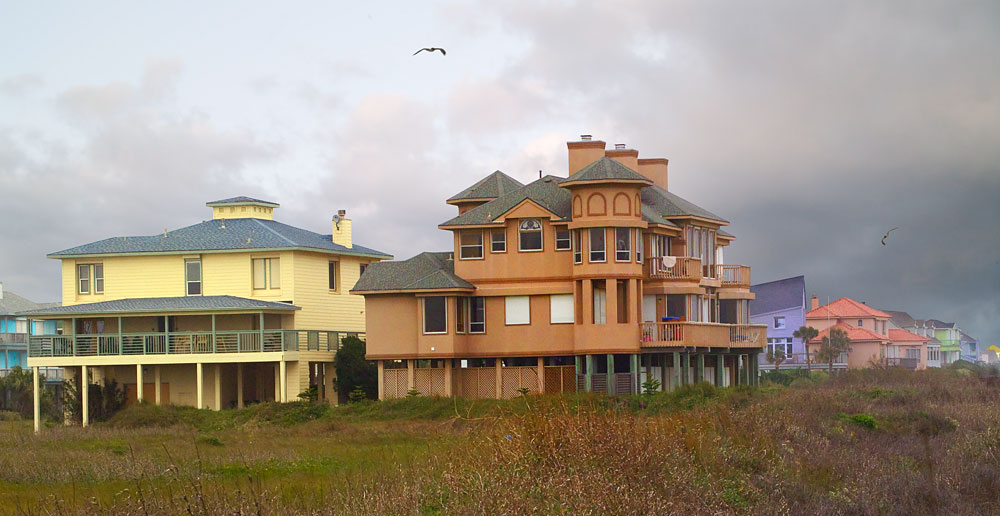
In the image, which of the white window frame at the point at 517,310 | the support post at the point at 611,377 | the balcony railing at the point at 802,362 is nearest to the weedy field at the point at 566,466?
the support post at the point at 611,377

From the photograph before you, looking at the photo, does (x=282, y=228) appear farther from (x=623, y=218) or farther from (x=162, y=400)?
(x=623, y=218)

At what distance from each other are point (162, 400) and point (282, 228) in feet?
30.6

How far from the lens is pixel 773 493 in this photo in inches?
787

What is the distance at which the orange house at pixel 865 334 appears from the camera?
93062mm

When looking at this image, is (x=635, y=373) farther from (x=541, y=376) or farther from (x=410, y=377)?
(x=410, y=377)

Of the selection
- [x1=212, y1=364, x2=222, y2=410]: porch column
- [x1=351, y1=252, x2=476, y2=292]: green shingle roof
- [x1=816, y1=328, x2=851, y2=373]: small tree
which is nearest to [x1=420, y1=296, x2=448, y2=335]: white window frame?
[x1=351, y1=252, x2=476, y2=292]: green shingle roof

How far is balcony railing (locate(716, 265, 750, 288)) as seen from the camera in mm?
52131

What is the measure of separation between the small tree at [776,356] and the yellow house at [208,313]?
43.6 meters

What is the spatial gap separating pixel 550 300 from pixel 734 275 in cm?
1077

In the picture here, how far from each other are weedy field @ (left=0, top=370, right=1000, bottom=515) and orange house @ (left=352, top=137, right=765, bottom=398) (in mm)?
7175

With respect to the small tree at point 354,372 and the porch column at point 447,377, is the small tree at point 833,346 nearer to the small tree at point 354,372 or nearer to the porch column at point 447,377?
the small tree at point 354,372

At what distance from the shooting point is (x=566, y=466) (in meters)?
18.0

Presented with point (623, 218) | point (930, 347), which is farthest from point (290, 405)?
point (930, 347)

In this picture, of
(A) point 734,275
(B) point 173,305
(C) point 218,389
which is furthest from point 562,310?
(B) point 173,305
